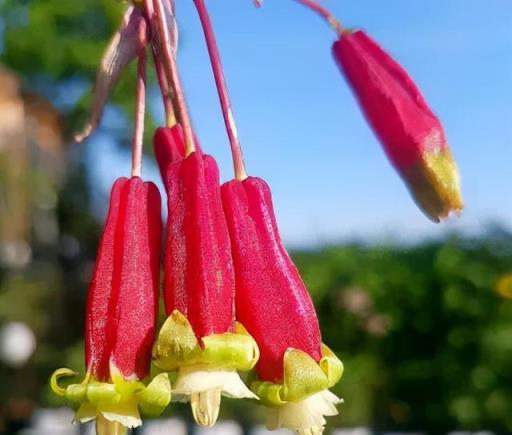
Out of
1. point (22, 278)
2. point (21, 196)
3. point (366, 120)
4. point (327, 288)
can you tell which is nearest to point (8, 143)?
point (21, 196)

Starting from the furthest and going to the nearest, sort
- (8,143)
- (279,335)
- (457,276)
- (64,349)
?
(8,143) < (64,349) < (457,276) < (279,335)

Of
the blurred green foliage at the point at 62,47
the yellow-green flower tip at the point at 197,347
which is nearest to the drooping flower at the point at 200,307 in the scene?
the yellow-green flower tip at the point at 197,347

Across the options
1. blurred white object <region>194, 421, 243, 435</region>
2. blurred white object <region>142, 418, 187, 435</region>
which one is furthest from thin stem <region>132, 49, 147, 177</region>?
blurred white object <region>142, 418, 187, 435</region>

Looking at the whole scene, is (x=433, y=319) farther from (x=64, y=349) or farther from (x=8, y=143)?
(x=8, y=143)

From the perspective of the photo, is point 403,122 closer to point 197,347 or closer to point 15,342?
point 197,347

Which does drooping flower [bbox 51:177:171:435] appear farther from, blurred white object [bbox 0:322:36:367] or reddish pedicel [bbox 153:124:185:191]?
blurred white object [bbox 0:322:36:367]
